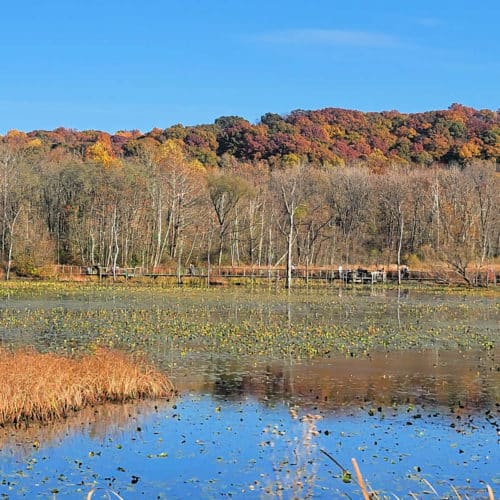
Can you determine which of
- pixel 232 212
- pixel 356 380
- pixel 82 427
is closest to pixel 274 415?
pixel 82 427

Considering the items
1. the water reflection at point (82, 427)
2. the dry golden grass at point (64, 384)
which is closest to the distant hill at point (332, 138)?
the dry golden grass at point (64, 384)

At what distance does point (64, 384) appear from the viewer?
17031 mm

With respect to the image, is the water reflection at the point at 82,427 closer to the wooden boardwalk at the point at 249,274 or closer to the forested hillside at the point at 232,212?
the forested hillside at the point at 232,212

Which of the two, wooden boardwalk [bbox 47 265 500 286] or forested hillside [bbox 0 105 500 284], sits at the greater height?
forested hillside [bbox 0 105 500 284]

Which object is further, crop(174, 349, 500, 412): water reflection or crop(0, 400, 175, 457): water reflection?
crop(174, 349, 500, 412): water reflection

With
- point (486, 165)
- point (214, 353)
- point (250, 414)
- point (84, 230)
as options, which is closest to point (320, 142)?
point (486, 165)

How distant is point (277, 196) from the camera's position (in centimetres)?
9031

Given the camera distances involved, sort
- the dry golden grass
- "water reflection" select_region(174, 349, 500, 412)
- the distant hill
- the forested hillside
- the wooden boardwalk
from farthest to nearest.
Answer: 1. the distant hill
2. the forested hillside
3. the wooden boardwalk
4. "water reflection" select_region(174, 349, 500, 412)
5. the dry golden grass

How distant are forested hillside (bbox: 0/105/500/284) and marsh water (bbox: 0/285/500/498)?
32.8m

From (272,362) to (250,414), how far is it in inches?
278

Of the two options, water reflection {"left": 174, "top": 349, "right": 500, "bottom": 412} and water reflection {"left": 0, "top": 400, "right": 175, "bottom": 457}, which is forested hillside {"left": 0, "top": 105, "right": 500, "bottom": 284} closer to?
water reflection {"left": 174, "top": 349, "right": 500, "bottom": 412}

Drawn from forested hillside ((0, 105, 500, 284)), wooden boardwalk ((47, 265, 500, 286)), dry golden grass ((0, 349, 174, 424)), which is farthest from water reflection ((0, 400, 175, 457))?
wooden boardwalk ((47, 265, 500, 286))

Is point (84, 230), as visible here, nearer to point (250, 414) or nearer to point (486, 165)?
A: point (486, 165)

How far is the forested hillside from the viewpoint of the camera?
7550 cm
